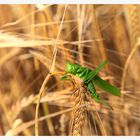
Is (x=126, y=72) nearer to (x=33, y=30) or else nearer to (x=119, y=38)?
(x=119, y=38)

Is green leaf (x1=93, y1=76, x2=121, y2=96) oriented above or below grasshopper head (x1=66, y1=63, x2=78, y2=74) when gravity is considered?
below

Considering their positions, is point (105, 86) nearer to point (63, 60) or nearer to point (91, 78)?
point (91, 78)

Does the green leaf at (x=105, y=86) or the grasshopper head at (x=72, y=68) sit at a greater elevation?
the grasshopper head at (x=72, y=68)

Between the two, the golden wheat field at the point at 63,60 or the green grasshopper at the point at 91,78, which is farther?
the golden wheat field at the point at 63,60

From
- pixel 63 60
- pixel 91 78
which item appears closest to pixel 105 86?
pixel 91 78

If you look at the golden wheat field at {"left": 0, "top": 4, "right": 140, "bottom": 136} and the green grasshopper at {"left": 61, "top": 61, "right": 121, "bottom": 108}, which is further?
the golden wheat field at {"left": 0, "top": 4, "right": 140, "bottom": 136}
